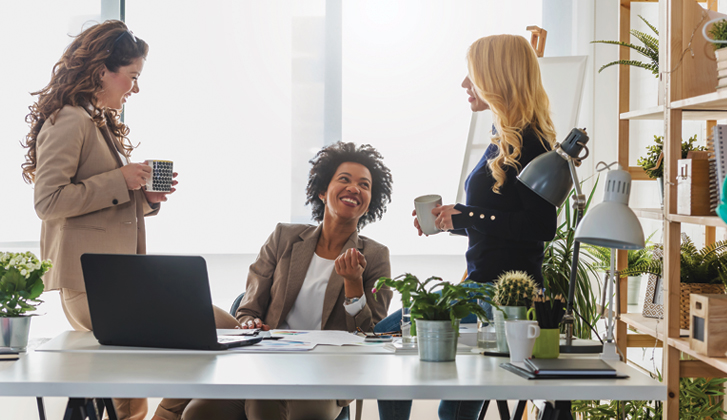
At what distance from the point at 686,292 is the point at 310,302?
4.26 feet

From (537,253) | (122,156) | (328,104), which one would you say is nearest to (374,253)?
(537,253)

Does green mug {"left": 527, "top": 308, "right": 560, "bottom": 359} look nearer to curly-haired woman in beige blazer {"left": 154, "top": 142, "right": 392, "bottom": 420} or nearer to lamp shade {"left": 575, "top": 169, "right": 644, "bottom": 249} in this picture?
lamp shade {"left": 575, "top": 169, "right": 644, "bottom": 249}

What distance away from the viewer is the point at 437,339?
1365 mm

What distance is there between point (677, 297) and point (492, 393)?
104 cm

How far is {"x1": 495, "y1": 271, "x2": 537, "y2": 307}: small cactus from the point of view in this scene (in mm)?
1438

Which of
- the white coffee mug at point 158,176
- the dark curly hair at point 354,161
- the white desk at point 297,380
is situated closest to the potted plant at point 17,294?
the white desk at point 297,380

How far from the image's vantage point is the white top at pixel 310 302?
88.7 inches

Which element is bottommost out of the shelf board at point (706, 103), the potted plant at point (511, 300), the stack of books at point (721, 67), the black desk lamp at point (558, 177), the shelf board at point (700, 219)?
the potted plant at point (511, 300)

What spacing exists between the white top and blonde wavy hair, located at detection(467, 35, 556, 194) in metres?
0.78

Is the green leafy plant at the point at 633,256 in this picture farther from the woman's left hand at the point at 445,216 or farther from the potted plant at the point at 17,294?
the potted plant at the point at 17,294

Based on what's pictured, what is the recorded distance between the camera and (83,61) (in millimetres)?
2133

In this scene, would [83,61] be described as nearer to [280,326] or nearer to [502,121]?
[280,326]

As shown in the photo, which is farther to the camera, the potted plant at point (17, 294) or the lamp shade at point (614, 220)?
the potted plant at point (17, 294)

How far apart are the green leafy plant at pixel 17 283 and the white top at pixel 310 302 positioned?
905mm
